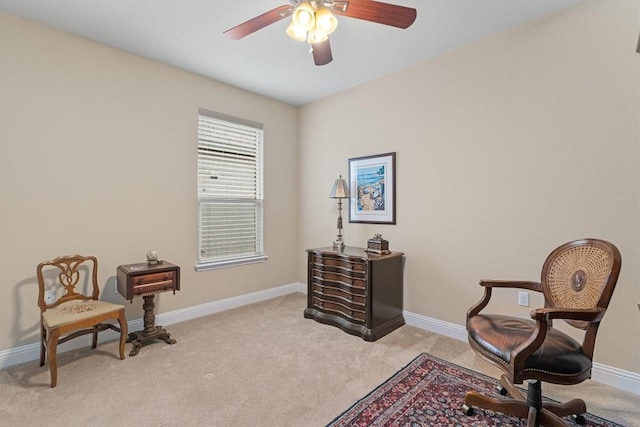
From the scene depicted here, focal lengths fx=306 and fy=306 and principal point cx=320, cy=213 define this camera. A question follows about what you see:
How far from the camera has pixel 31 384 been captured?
81.4 inches

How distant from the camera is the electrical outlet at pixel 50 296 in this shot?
8.09 feet

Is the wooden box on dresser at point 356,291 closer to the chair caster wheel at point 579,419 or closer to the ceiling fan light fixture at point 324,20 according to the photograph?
the chair caster wheel at point 579,419

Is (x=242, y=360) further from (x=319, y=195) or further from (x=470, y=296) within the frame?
(x=319, y=195)

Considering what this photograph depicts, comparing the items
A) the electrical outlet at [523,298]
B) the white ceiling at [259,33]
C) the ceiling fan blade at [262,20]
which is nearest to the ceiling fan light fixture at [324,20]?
the ceiling fan blade at [262,20]

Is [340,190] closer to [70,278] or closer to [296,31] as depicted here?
[296,31]

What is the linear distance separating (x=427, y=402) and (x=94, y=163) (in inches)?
127

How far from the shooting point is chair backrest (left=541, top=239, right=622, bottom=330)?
1.51 meters

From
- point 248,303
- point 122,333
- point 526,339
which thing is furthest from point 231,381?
point 526,339

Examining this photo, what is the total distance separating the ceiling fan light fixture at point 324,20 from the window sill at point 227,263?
8.78ft

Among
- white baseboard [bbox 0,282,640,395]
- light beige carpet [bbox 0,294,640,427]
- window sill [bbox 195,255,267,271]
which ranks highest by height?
window sill [bbox 195,255,267,271]

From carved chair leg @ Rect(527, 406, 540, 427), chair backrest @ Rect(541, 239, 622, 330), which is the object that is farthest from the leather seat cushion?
carved chair leg @ Rect(527, 406, 540, 427)

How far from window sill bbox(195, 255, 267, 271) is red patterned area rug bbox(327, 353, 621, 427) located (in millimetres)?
2239

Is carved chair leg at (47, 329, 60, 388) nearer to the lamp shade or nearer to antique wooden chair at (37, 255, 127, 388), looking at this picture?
antique wooden chair at (37, 255, 127, 388)

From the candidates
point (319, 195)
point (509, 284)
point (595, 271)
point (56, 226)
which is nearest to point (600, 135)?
point (595, 271)
